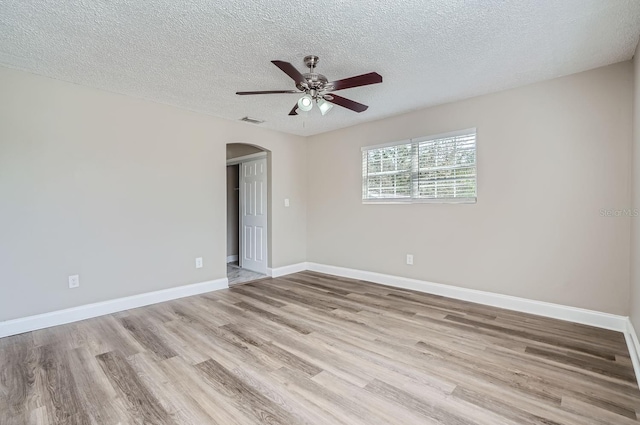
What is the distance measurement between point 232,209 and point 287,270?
2081mm

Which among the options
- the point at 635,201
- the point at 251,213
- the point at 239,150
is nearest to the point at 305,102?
the point at 635,201

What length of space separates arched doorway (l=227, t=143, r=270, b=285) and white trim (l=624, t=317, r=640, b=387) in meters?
4.34

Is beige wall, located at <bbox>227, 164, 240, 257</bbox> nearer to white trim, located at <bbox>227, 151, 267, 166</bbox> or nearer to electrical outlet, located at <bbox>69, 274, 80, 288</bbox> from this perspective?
white trim, located at <bbox>227, 151, 267, 166</bbox>

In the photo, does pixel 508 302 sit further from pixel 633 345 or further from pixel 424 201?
pixel 424 201

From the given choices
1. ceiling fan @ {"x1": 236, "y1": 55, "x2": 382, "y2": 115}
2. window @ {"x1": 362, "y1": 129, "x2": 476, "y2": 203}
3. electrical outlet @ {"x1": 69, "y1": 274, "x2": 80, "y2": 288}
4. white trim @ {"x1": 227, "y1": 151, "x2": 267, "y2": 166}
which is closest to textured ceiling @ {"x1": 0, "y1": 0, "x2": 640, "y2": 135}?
ceiling fan @ {"x1": 236, "y1": 55, "x2": 382, "y2": 115}

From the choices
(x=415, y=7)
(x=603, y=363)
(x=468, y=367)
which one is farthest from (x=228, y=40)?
(x=603, y=363)

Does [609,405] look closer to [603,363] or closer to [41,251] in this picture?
[603,363]

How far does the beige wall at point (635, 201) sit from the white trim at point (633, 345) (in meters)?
0.08

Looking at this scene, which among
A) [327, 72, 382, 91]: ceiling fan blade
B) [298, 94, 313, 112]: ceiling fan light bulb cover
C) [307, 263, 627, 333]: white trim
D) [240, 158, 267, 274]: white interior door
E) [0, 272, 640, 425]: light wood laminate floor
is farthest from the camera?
[240, 158, 267, 274]: white interior door

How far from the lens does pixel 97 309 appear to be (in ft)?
10.9

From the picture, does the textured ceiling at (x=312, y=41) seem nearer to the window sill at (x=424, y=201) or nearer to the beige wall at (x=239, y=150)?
the window sill at (x=424, y=201)

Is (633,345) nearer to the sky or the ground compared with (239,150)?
nearer to the ground

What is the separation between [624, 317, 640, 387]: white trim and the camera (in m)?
2.12

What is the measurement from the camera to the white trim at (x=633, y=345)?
2.12 metres
